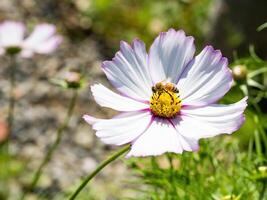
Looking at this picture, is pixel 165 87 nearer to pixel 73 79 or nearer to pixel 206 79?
pixel 206 79

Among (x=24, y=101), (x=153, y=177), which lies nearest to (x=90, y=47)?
(x=24, y=101)

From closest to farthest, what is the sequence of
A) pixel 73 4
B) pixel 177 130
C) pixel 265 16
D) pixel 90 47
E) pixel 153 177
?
pixel 177 130 < pixel 153 177 < pixel 265 16 < pixel 90 47 < pixel 73 4

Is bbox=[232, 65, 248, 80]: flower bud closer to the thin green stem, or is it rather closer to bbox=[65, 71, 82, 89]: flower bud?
bbox=[65, 71, 82, 89]: flower bud

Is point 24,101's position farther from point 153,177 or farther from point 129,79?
point 129,79

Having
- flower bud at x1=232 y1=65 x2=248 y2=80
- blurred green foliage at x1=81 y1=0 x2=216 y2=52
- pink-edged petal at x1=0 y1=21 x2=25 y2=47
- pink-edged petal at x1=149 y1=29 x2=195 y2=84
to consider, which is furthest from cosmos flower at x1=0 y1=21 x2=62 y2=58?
blurred green foliage at x1=81 y1=0 x2=216 y2=52

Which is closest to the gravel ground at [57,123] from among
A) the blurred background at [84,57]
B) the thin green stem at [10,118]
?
the blurred background at [84,57]

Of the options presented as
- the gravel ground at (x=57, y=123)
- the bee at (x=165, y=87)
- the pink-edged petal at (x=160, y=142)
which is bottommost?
the pink-edged petal at (x=160, y=142)

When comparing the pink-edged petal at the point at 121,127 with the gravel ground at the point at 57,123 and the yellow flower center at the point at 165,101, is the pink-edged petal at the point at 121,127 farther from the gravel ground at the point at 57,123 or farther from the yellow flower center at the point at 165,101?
the gravel ground at the point at 57,123
